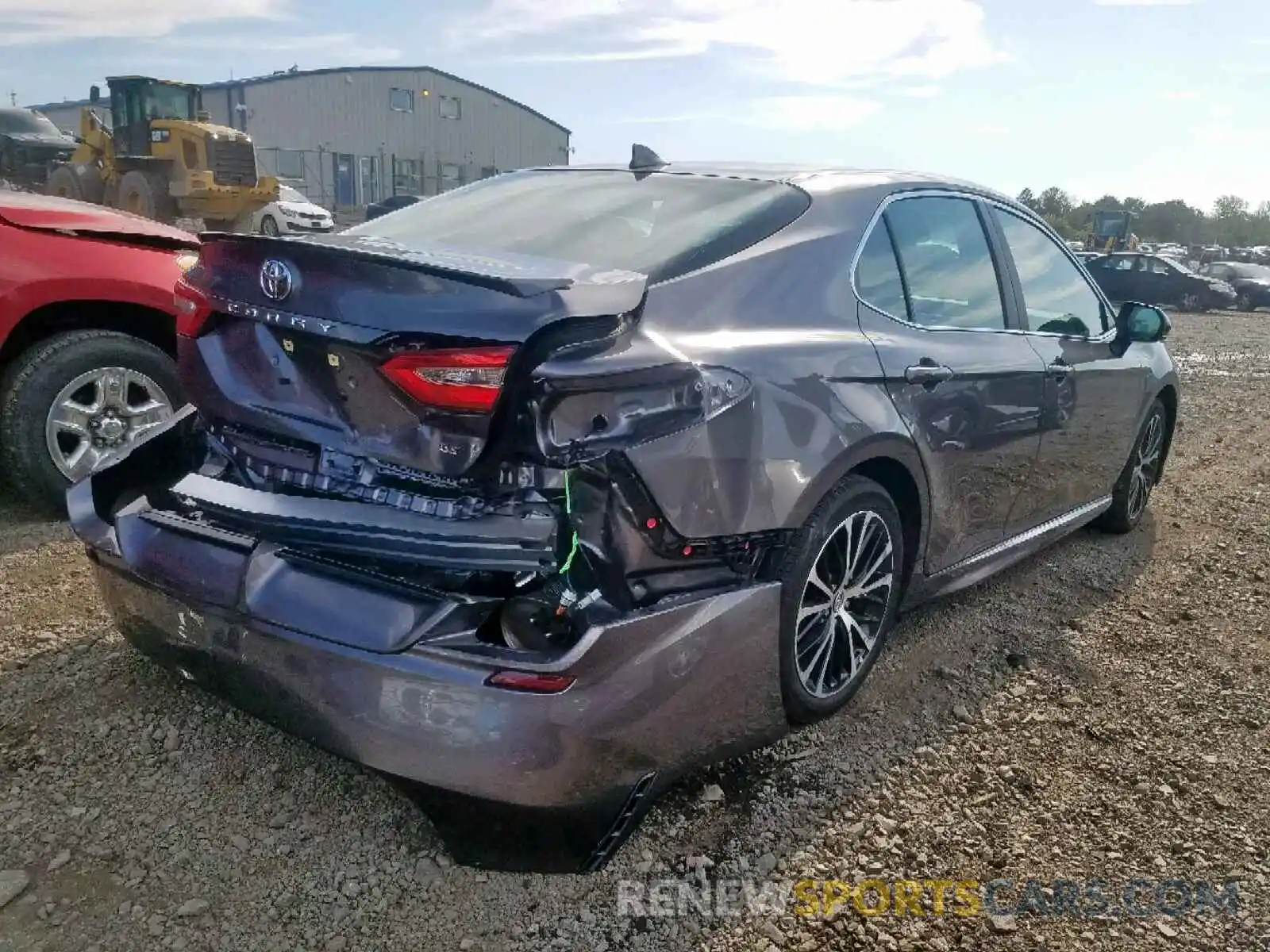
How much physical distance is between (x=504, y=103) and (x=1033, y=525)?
49558 millimetres

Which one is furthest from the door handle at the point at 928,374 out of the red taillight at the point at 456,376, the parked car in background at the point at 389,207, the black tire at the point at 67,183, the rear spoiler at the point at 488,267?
the black tire at the point at 67,183

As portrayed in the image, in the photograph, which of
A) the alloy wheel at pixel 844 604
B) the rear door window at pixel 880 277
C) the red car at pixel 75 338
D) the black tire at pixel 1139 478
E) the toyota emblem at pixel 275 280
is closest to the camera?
the toyota emblem at pixel 275 280

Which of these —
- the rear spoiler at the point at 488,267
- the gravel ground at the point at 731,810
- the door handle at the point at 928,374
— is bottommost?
the gravel ground at the point at 731,810

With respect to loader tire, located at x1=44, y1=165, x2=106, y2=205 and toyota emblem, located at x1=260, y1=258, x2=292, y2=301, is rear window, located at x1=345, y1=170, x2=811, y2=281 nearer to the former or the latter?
toyota emblem, located at x1=260, y1=258, x2=292, y2=301

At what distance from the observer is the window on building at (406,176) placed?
42594mm

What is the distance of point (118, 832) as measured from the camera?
236 cm

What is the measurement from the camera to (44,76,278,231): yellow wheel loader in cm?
1892

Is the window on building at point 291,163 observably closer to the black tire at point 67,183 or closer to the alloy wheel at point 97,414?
the black tire at point 67,183

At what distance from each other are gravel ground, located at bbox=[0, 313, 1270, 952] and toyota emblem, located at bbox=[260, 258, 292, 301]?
3.97 feet

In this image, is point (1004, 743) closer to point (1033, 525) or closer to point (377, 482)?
point (1033, 525)

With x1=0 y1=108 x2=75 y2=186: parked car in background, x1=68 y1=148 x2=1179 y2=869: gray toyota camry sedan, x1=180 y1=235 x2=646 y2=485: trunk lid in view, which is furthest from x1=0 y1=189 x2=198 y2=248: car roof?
x1=0 y1=108 x2=75 y2=186: parked car in background

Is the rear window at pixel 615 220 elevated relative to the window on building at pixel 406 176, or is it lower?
elevated

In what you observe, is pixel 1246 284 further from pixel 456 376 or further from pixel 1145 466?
pixel 456 376

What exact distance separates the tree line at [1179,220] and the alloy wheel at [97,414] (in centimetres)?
7057
